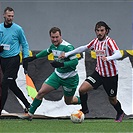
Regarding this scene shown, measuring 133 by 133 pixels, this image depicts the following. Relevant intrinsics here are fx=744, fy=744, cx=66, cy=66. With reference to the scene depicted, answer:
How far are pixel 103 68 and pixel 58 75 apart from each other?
0.72 metres

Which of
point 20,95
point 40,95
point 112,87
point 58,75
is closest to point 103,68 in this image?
point 112,87

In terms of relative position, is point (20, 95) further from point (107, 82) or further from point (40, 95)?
point (107, 82)

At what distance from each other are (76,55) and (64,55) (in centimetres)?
114

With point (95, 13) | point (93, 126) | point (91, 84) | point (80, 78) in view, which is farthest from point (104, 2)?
point (93, 126)

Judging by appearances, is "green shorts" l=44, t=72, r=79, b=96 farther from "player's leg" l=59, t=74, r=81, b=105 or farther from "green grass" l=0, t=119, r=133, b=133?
"green grass" l=0, t=119, r=133, b=133

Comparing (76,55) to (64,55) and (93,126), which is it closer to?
(64,55)

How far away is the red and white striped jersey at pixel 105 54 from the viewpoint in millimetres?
11555

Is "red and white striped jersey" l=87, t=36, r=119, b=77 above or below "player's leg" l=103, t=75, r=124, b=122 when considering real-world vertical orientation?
above

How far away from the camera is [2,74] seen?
12609mm

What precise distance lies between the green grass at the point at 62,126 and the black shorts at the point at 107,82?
19.4 inches

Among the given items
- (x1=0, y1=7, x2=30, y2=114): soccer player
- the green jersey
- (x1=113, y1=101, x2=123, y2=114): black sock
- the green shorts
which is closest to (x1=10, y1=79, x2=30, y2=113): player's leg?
(x1=0, y1=7, x2=30, y2=114): soccer player

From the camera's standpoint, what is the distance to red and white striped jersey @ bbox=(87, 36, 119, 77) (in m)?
11.6

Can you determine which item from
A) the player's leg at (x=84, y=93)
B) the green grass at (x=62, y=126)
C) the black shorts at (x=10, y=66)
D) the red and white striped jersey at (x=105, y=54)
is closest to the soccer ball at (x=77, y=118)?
the green grass at (x=62, y=126)

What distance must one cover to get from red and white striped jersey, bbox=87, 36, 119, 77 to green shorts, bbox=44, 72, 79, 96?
41cm
